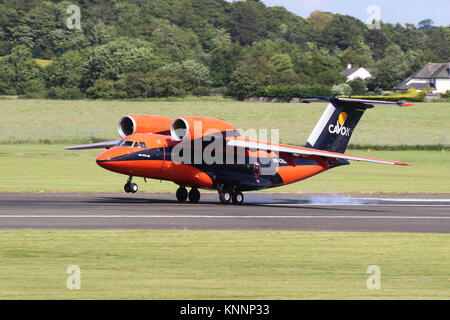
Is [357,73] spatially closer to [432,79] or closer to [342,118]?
[432,79]

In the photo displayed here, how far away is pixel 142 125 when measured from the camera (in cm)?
3678

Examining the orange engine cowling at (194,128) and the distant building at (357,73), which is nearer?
the orange engine cowling at (194,128)

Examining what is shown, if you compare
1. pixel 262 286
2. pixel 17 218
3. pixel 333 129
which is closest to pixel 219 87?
pixel 333 129

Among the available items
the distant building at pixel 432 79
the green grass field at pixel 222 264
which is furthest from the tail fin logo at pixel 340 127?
the distant building at pixel 432 79

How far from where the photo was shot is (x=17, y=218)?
2841 cm

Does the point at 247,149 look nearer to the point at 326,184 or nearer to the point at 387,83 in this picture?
the point at 326,184

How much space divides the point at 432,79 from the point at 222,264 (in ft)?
533

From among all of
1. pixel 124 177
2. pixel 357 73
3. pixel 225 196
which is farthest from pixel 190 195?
pixel 357 73

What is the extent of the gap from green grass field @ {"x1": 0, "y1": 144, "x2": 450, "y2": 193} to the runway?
4.37 metres

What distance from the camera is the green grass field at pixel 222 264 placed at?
16.0 meters

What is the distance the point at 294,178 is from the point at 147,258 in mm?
18404

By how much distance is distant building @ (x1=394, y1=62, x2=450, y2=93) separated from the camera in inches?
6575

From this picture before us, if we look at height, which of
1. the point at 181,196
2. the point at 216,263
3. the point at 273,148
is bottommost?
the point at 181,196

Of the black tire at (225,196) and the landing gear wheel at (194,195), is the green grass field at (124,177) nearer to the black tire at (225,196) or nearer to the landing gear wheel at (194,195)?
the landing gear wheel at (194,195)
